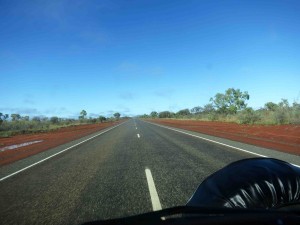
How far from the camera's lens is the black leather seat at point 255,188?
107 inches

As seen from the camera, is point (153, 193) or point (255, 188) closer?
point (255, 188)

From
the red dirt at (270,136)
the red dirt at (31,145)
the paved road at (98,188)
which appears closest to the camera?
the paved road at (98,188)

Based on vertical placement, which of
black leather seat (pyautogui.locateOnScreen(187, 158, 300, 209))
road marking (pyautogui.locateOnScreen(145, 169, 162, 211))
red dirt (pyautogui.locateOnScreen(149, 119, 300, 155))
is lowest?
road marking (pyautogui.locateOnScreen(145, 169, 162, 211))

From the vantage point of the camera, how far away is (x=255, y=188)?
9.10 feet

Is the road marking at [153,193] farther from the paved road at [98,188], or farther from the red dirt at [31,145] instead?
the red dirt at [31,145]

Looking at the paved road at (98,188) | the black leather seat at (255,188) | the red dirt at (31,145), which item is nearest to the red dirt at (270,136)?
the paved road at (98,188)

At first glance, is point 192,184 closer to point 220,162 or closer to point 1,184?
point 220,162

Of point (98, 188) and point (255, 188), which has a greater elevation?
point (255, 188)

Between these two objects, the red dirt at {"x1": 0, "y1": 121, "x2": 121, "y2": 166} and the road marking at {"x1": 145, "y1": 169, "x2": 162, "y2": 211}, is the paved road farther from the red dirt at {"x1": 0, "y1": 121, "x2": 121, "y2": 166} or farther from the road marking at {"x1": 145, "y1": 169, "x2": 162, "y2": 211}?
the red dirt at {"x1": 0, "y1": 121, "x2": 121, "y2": 166}

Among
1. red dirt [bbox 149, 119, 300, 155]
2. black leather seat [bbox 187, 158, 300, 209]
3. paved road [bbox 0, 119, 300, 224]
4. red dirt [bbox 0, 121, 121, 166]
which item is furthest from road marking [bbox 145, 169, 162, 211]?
red dirt [bbox 0, 121, 121, 166]

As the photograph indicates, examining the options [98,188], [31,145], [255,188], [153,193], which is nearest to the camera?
[255,188]

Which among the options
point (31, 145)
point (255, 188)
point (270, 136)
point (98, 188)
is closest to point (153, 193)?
point (98, 188)

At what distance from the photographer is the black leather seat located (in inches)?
107

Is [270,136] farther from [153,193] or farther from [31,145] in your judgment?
[31,145]
